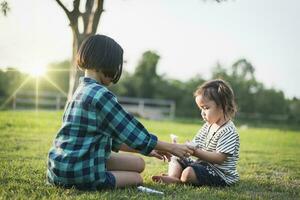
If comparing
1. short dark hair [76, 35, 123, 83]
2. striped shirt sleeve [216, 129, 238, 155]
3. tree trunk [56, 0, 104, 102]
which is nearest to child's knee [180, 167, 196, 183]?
striped shirt sleeve [216, 129, 238, 155]

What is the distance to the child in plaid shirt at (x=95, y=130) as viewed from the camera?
2842 millimetres

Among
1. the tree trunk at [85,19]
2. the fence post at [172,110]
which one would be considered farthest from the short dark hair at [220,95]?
the fence post at [172,110]

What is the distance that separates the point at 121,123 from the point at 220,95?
3.20ft

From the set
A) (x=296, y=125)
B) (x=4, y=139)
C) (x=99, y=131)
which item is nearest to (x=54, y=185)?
(x=99, y=131)

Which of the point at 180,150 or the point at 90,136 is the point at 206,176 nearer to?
the point at 180,150

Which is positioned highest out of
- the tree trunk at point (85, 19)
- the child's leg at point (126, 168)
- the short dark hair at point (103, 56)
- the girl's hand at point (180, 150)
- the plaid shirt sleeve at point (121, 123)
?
the tree trunk at point (85, 19)

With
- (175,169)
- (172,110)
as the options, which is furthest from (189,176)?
(172,110)

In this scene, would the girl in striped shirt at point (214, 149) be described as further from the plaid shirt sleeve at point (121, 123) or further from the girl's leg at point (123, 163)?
the plaid shirt sleeve at point (121, 123)

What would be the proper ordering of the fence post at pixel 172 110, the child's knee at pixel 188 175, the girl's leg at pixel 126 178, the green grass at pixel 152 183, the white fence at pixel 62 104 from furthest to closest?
the fence post at pixel 172 110 < the white fence at pixel 62 104 < the child's knee at pixel 188 175 < the girl's leg at pixel 126 178 < the green grass at pixel 152 183

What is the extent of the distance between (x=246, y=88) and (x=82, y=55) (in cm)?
1794

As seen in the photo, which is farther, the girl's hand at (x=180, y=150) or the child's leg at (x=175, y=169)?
the child's leg at (x=175, y=169)

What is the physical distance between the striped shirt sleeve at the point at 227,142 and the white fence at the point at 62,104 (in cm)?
1468

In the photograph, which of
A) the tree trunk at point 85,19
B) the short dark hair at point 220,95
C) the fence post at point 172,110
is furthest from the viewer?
the fence post at point 172,110

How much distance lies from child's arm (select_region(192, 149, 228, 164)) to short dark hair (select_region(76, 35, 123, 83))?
0.83 meters
